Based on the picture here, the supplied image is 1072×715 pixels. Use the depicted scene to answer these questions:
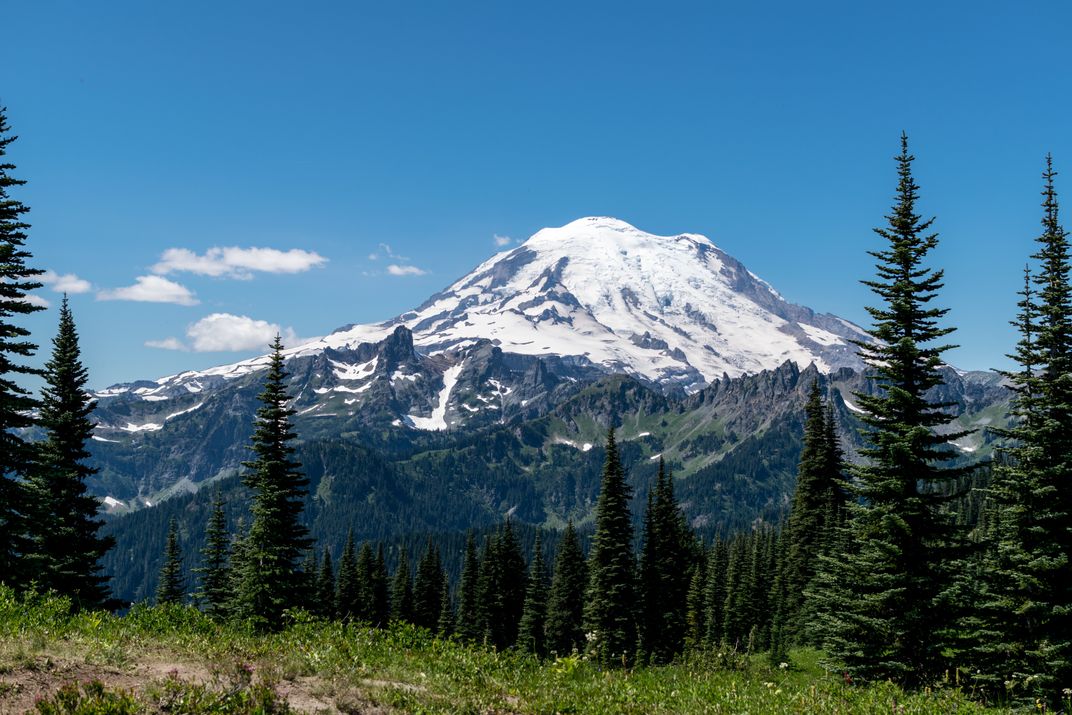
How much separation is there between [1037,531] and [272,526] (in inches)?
1279

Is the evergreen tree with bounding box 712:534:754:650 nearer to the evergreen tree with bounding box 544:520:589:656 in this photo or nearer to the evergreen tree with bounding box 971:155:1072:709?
the evergreen tree with bounding box 544:520:589:656

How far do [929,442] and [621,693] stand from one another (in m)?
17.6

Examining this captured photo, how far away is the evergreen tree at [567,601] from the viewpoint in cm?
7450

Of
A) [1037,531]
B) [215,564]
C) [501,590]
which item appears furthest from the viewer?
[501,590]

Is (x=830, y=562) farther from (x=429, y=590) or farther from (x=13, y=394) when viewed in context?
(x=429, y=590)

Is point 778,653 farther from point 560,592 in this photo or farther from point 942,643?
point 560,592

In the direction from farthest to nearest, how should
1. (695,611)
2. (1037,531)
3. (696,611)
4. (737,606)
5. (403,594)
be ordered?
1. (403,594)
2. (696,611)
3. (695,611)
4. (737,606)
5. (1037,531)

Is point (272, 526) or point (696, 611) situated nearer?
point (272, 526)

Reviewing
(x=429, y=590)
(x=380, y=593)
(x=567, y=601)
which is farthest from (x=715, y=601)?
(x=380, y=593)

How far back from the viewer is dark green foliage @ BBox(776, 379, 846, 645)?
56844 mm

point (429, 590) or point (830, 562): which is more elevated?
point (830, 562)

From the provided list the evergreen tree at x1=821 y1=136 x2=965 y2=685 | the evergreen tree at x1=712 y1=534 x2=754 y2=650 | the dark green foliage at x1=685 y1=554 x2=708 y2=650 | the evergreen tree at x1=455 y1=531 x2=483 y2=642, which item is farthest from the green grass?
the evergreen tree at x1=455 y1=531 x2=483 y2=642

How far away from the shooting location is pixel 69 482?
37688 mm

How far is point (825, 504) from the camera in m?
59.0
